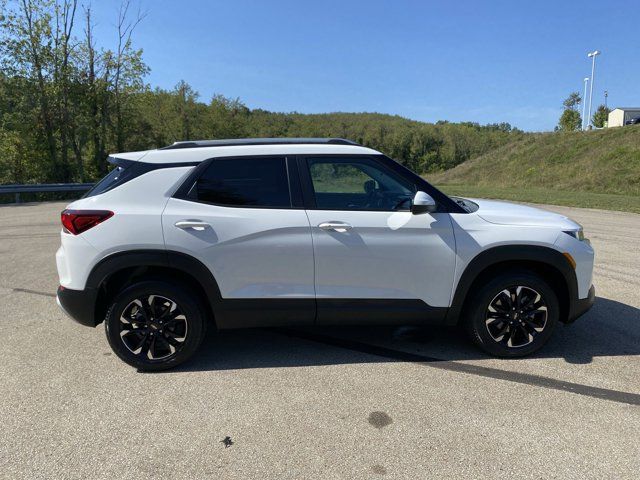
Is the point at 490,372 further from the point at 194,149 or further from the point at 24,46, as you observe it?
the point at 24,46

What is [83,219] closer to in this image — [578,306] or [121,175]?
[121,175]

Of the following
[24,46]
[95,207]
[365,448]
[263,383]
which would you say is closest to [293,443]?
[365,448]

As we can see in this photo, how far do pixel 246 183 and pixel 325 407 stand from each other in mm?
1839

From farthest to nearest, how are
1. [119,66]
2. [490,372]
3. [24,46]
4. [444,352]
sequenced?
[119,66]
[24,46]
[444,352]
[490,372]

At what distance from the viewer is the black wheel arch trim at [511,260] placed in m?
3.59

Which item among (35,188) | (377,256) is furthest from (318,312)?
(35,188)

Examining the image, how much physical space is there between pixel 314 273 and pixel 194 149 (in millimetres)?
1439

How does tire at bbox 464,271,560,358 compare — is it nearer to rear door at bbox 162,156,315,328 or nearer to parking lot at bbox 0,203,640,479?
parking lot at bbox 0,203,640,479

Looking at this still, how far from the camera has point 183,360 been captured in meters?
3.59

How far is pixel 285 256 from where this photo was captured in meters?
3.49

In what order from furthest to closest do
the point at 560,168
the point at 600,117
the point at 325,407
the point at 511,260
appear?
the point at 600,117 < the point at 560,168 < the point at 511,260 < the point at 325,407

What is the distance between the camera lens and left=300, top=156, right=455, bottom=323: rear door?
138 inches

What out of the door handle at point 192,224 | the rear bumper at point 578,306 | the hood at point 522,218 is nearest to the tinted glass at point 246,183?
the door handle at point 192,224

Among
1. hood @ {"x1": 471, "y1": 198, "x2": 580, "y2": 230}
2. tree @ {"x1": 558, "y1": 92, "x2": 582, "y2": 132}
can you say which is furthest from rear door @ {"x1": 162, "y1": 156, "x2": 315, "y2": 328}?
tree @ {"x1": 558, "y1": 92, "x2": 582, "y2": 132}
